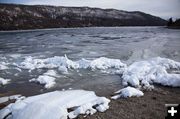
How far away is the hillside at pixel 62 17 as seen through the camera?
88.8 m

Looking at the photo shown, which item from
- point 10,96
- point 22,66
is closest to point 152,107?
point 10,96

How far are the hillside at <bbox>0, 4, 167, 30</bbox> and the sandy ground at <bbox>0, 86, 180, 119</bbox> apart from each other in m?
78.5

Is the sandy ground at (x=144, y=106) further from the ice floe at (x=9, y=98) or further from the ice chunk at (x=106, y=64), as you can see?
the ice chunk at (x=106, y=64)

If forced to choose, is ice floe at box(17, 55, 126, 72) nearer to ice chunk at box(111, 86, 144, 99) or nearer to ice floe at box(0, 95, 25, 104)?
ice floe at box(0, 95, 25, 104)

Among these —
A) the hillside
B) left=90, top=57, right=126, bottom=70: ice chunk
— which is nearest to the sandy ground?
left=90, top=57, right=126, bottom=70: ice chunk

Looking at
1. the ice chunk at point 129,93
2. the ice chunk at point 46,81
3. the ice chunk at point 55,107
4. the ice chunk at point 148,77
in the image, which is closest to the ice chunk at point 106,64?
the ice chunk at point 148,77

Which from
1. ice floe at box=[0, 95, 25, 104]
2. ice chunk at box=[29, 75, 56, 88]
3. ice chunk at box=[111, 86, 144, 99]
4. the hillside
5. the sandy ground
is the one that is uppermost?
the hillside

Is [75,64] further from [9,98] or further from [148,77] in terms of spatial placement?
[9,98]

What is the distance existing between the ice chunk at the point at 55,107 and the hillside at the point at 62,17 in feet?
255

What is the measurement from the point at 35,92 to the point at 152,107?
379 cm

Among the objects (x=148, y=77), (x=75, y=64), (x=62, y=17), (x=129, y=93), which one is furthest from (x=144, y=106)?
(x=62, y=17)

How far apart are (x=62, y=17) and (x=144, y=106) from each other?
109573mm

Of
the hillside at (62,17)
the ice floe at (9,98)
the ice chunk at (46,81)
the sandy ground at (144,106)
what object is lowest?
the ice floe at (9,98)

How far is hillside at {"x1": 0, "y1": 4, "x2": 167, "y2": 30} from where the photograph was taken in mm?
88812
